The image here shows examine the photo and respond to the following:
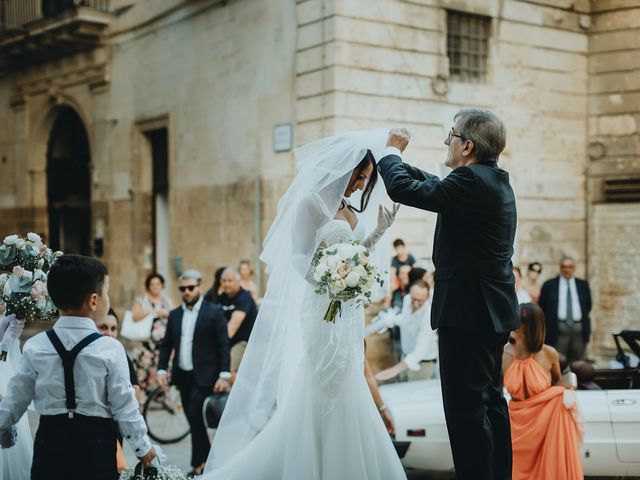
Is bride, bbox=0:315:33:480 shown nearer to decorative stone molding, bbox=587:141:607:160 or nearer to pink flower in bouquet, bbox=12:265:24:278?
pink flower in bouquet, bbox=12:265:24:278

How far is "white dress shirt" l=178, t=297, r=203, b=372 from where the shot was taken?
8.47 meters

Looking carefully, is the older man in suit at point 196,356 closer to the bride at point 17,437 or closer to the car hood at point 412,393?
the car hood at point 412,393

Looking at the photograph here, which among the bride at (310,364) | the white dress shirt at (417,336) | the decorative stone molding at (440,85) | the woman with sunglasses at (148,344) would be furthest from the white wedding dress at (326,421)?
the decorative stone molding at (440,85)

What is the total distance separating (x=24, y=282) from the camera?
5.19m

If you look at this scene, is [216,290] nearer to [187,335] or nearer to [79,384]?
[187,335]

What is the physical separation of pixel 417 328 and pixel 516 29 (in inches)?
288

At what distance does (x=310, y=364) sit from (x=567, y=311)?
27.4 feet

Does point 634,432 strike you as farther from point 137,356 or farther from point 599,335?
point 599,335

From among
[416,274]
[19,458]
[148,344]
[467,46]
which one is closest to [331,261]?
[19,458]

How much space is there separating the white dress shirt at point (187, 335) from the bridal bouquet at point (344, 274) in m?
3.46

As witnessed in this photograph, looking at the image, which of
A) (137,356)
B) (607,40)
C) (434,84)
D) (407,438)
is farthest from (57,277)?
(607,40)

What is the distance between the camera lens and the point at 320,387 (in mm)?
5340

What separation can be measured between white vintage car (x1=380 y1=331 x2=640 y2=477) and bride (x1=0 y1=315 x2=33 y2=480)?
2.84 m

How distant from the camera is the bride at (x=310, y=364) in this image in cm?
525
